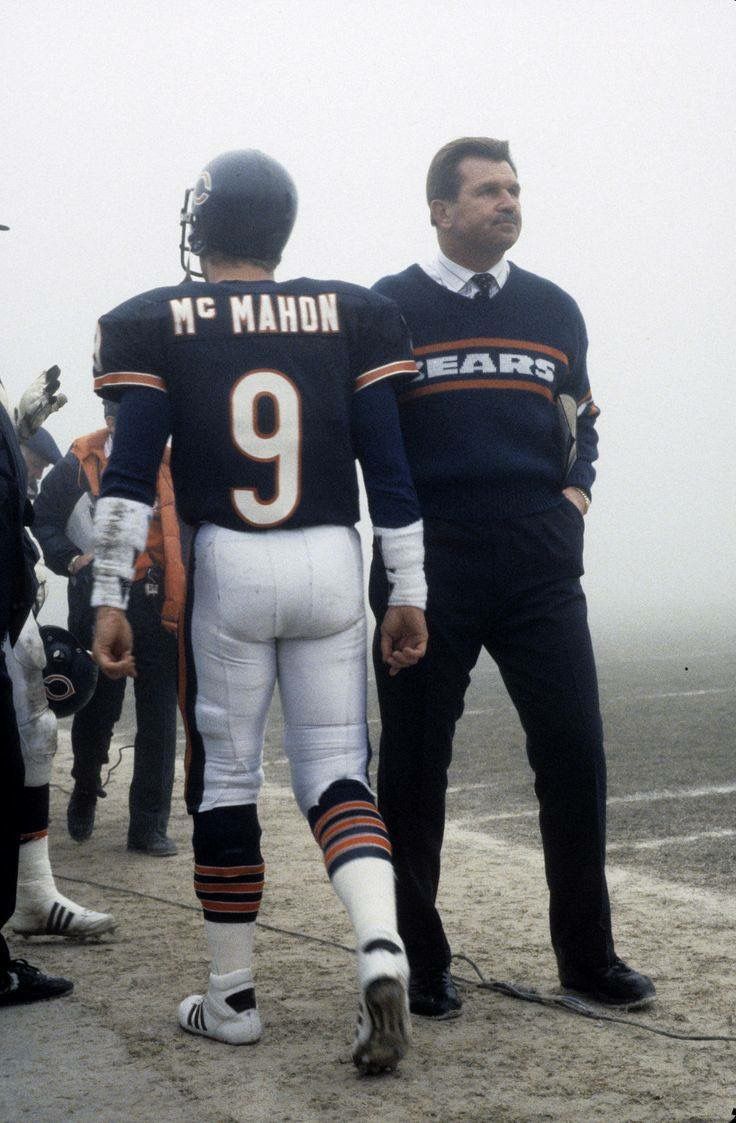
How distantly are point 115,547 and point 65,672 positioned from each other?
1677mm

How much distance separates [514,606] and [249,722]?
2.77 feet

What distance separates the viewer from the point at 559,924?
375 cm

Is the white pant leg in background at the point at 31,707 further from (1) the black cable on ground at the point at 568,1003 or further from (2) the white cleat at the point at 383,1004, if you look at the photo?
(2) the white cleat at the point at 383,1004

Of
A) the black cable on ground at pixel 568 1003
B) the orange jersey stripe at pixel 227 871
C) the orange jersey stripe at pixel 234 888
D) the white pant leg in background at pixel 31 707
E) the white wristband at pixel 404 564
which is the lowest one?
the black cable on ground at pixel 568 1003

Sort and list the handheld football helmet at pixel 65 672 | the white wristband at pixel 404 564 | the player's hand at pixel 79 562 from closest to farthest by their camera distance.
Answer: the white wristband at pixel 404 564
the handheld football helmet at pixel 65 672
the player's hand at pixel 79 562

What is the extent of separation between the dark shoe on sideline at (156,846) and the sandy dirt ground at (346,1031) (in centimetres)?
74

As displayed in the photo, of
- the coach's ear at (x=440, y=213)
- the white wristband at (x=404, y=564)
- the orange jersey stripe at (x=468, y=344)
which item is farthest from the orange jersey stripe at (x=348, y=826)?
the coach's ear at (x=440, y=213)

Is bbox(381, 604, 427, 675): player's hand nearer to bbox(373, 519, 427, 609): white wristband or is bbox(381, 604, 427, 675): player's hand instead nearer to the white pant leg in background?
bbox(373, 519, 427, 609): white wristband

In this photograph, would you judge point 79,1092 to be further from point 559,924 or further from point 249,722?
point 559,924

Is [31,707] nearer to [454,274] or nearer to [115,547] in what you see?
[115,547]

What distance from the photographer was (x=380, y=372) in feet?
11.3

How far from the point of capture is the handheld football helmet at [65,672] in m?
4.91

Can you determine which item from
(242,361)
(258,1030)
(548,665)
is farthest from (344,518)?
(258,1030)

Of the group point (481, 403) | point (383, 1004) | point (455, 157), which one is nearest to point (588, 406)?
point (481, 403)
